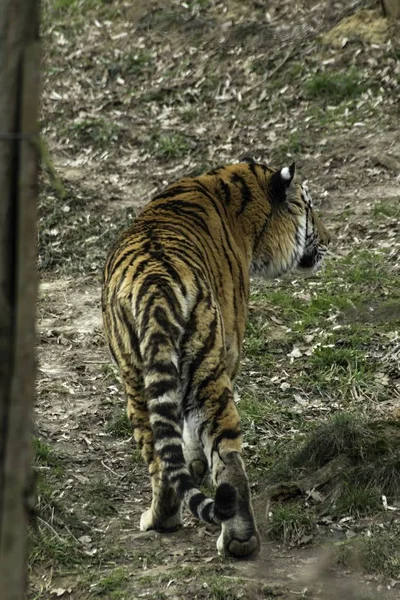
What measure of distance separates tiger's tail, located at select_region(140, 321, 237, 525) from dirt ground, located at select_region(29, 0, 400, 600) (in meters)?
0.51

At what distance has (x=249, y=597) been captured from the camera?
470 cm

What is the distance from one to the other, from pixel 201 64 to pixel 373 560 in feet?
29.6

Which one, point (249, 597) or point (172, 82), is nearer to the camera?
point (249, 597)

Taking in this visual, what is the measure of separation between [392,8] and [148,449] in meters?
8.56

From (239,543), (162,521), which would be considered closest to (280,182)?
(162,521)

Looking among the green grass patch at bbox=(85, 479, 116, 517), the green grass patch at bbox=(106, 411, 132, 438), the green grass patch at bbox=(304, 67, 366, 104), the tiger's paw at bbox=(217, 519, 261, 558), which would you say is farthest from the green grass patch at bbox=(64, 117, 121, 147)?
the tiger's paw at bbox=(217, 519, 261, 558)

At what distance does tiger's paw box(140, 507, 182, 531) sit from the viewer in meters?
5.30

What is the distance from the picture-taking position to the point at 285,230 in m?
7.05

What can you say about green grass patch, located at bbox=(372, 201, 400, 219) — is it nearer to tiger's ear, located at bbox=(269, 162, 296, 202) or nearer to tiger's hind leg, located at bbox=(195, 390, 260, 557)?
tiger's ear, located at bbox=(269, 162, 296, 202)

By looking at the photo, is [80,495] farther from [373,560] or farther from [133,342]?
[373,560]

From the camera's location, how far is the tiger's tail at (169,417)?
4.49 m

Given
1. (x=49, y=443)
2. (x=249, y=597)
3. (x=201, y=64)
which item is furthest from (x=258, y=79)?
(x=249, y=597)

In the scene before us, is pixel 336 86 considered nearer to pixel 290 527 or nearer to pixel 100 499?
pixel 100 499

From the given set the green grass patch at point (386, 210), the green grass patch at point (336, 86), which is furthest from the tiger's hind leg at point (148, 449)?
the green grass patch at point (336, 86)
